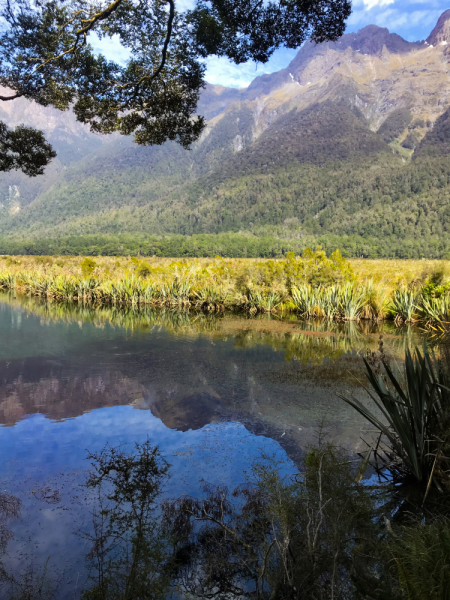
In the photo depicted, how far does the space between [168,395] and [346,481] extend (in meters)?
3.30

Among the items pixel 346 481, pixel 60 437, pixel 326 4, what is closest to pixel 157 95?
pixel 326 4

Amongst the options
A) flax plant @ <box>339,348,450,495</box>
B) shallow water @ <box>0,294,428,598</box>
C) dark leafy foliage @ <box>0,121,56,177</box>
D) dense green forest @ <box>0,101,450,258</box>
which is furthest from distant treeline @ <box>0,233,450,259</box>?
flax plant @ <box>339,348,450,495</box>

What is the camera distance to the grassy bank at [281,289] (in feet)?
38.9

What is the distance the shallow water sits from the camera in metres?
3.18

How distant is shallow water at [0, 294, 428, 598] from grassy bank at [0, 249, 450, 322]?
5.09 feet

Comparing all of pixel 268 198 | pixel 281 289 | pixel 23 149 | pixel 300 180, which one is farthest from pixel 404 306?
pixel 300 180

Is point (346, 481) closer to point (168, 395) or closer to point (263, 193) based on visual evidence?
point (168, 395)

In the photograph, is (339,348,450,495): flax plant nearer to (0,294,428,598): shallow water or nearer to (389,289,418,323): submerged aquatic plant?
(0,294,428,598): shallow water

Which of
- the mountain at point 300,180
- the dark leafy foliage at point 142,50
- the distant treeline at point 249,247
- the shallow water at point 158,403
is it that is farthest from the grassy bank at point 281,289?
the mountain at point 300,180

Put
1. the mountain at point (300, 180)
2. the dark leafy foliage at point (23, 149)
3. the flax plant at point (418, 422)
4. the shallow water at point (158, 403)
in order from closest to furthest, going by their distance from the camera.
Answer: the flax plant at point (418, 422) < the shallow water at point (158, 403) < the dark leafy foliage at point (23, 149) < the mountain at point (300, 180)

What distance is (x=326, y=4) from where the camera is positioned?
6066 millimetres

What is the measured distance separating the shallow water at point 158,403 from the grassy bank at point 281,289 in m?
1.55

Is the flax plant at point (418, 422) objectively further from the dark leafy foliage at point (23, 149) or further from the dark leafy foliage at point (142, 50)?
the dark leafy foliage at point (23, 149)

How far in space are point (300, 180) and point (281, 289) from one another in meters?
116
